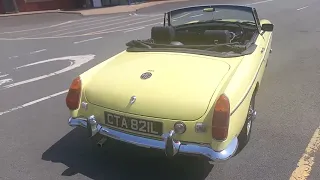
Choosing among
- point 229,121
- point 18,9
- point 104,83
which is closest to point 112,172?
point 104,83

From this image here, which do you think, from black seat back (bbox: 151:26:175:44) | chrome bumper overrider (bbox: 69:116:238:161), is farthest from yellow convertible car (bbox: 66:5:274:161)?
black seat back (bbox: 151:26:175:44)

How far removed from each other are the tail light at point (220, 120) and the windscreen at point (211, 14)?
264 cm

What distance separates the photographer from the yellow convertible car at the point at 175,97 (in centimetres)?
314

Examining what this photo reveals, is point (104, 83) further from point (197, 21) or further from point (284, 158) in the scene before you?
point (197, 21)

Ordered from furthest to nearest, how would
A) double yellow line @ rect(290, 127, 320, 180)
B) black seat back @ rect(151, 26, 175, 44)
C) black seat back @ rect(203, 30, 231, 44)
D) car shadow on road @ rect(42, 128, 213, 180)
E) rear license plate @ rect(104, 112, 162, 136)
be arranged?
black seat back @ rect(151, 26, 175, 44) → black seat back @ rect(203, 30, 231, 44) → car shadow on road @ rect(42, 128, 213, 180) → double yellow line @ rect(290, 127, 320, 180) → rear license plate @ rect(104, 112, 162, 136)

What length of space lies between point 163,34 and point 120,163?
1.82 meters

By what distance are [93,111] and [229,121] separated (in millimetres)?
1371

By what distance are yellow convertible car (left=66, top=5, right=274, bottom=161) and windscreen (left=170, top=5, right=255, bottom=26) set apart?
1113mm

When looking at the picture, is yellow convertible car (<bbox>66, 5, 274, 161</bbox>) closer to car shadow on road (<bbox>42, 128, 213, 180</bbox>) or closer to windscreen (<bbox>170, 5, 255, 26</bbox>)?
car shadow on road (<bbox>42, 128, 213, 180</bbox>)

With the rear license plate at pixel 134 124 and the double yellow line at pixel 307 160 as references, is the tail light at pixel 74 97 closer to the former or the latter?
the rear license plate at pixel 134 124

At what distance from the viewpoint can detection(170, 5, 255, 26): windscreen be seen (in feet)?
17.6

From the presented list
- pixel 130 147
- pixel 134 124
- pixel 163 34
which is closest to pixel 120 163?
pixel 130 147

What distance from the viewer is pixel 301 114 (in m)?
4.84

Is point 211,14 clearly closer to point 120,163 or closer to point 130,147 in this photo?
point 130,147
